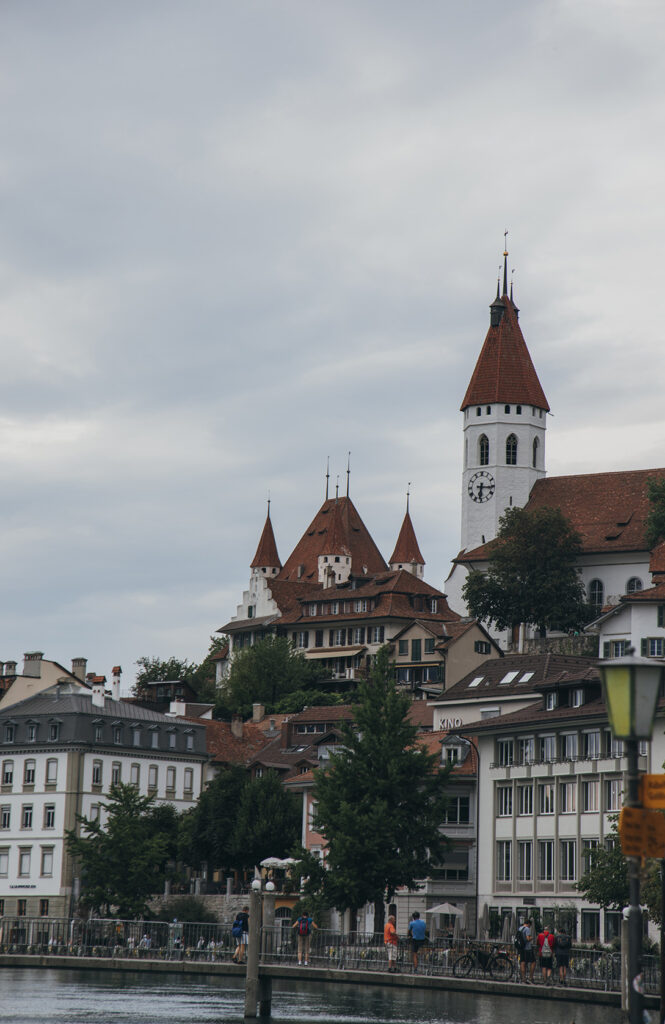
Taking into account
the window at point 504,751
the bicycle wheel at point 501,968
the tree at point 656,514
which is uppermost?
the tree at point 656,514

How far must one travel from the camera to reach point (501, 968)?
54.9 m

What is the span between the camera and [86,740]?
337 feet

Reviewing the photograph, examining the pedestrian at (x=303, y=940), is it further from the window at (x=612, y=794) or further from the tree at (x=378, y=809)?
the window at (x=612, y=794)

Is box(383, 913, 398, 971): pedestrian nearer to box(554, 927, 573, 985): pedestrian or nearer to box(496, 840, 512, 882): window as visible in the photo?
box(554, 927, 573, 985): pedestrian

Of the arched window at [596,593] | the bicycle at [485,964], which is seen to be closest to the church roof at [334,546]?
the arched window at [596,593]

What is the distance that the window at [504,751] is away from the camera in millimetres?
83250

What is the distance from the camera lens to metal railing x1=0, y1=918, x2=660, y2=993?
5238 centimetres

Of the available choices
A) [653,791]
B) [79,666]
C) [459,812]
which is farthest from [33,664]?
[653,791]

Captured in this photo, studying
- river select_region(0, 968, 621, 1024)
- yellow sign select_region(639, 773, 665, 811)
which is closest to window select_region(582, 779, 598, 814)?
river select_region(0, 968, 621, 1024)

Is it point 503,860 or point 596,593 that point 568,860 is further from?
point 596,593

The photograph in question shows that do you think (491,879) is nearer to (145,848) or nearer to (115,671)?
(145,848)

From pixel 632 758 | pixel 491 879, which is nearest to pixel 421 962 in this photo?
pixel 491 879

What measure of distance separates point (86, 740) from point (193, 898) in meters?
14.7

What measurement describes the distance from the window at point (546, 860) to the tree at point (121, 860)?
864 inches
